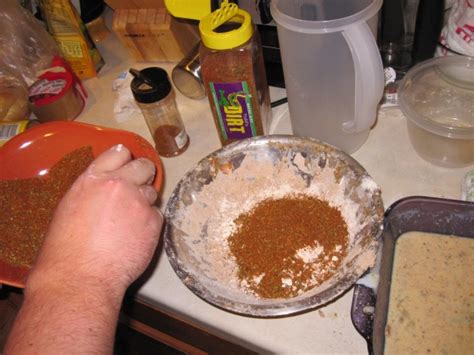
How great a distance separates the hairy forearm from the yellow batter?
407 millimetres

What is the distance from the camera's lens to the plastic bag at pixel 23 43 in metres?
1.09

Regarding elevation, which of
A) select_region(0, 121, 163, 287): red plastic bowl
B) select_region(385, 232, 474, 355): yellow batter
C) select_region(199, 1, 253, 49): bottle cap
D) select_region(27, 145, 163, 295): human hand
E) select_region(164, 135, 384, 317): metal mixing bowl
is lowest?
select_region(385, 232, 474, 355): yellow batter

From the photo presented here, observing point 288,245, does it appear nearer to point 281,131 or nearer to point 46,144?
point 281,131

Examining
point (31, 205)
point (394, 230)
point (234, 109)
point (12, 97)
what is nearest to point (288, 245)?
point (394, 230)

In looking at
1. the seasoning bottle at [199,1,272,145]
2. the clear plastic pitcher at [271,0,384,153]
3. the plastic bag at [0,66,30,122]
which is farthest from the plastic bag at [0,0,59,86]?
the clear plastic pitcher at [271,0,384,153]

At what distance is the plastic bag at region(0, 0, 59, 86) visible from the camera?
1089 millimetres

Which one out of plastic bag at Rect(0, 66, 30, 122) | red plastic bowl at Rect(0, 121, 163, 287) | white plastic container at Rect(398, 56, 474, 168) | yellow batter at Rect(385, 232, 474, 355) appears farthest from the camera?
plastic bag at Rect(0, 66, 30, 122)

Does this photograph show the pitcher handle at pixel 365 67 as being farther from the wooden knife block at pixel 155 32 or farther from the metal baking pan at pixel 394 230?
the wooden knife block at pixel 155 32

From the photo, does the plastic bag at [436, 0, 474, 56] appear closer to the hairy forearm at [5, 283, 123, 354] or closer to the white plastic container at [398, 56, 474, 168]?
the white plastic container at [398, 56, 474, 168]

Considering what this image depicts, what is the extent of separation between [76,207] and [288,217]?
0.35 meters

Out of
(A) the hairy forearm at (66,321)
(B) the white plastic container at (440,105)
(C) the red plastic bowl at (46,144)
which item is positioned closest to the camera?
(A) the hairy forearm at (66,321)

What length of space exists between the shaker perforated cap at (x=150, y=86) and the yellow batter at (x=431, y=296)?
500 mm

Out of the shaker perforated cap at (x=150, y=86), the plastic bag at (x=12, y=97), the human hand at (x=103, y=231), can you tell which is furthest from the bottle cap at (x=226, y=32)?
the plastic bag at (x=12, y=97)

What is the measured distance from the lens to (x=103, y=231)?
1.90ft
